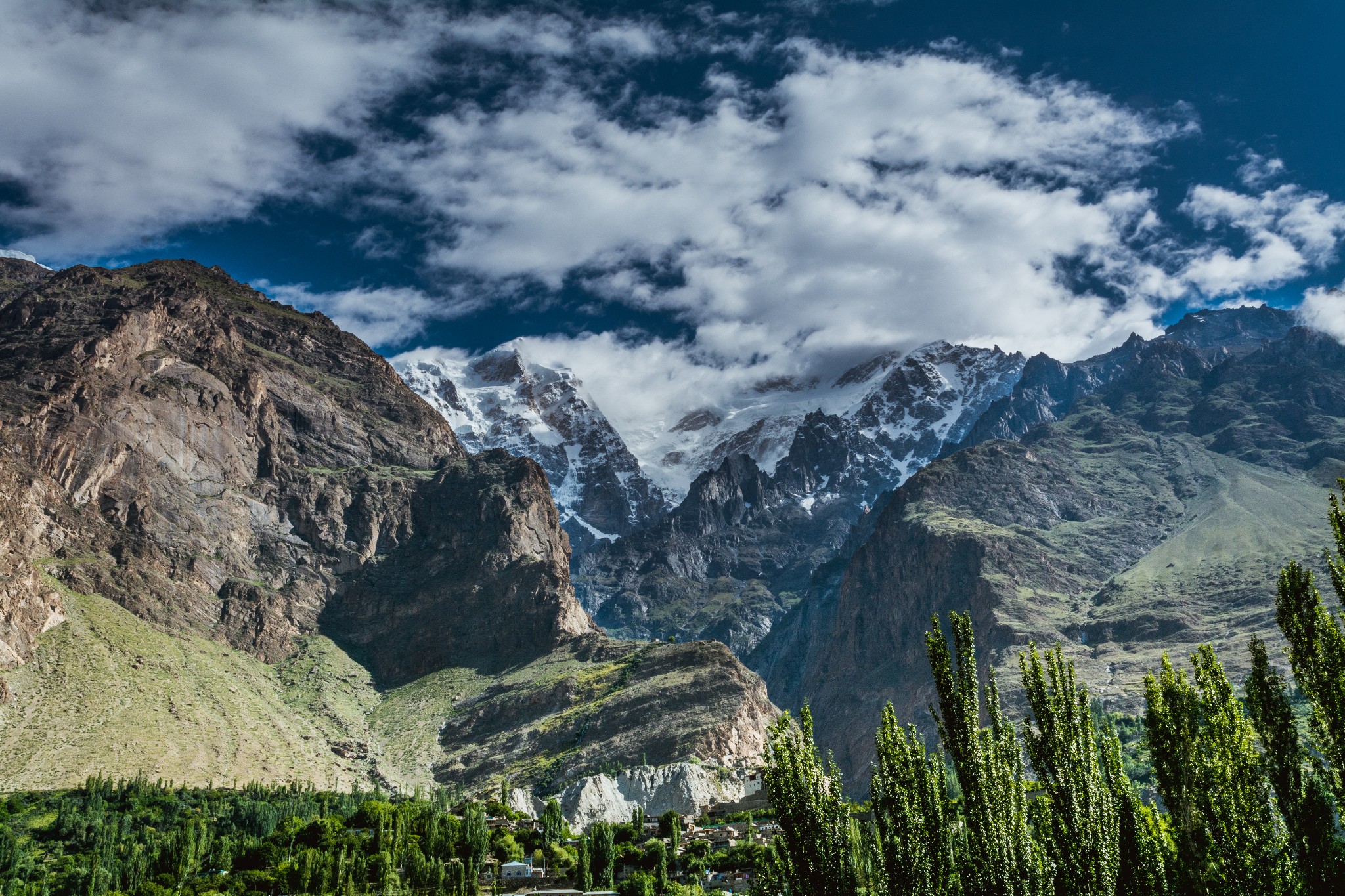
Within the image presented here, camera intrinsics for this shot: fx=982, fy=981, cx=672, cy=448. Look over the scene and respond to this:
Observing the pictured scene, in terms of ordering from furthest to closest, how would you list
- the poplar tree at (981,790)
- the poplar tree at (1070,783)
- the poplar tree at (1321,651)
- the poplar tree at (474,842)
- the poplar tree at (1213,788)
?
the poplar tree at (474,842) < the poplar tree at (1213,788) < the poplar tree at (1070,783) < the poplar tree at (981,790) < the poplar tree at (1321,651)

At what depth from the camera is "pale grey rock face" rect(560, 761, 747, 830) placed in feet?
538

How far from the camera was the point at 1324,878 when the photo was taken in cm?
2589

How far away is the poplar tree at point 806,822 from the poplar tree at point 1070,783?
6015 mm

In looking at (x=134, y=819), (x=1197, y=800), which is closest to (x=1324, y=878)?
(x=1197, y=800)

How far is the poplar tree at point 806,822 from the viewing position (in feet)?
97.9

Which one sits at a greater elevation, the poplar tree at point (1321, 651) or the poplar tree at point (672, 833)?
the poplar tree at point (1321, 651)

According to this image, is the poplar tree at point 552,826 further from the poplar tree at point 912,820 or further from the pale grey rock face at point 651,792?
the poplar tree at point 912,820

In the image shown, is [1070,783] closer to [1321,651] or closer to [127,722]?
[1321,651]

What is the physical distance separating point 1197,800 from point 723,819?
396 ft

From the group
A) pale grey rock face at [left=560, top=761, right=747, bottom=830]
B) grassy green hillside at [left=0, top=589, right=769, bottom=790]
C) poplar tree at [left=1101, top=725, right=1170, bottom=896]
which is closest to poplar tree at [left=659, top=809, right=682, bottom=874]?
pale grey rock face at [left=560, top=761, right=747, bottom=830]

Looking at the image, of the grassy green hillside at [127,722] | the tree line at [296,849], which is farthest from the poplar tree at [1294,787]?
the grassy green hillside at [127,722]

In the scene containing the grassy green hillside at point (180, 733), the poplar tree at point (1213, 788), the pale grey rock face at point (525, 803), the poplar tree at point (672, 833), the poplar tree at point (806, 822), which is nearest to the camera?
the poplar tree at point (1213, 788)

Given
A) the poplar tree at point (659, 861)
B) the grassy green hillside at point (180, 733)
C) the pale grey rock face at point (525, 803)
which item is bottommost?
the poplar tree at point (659, 861)

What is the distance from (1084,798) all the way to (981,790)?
332 centimetres
